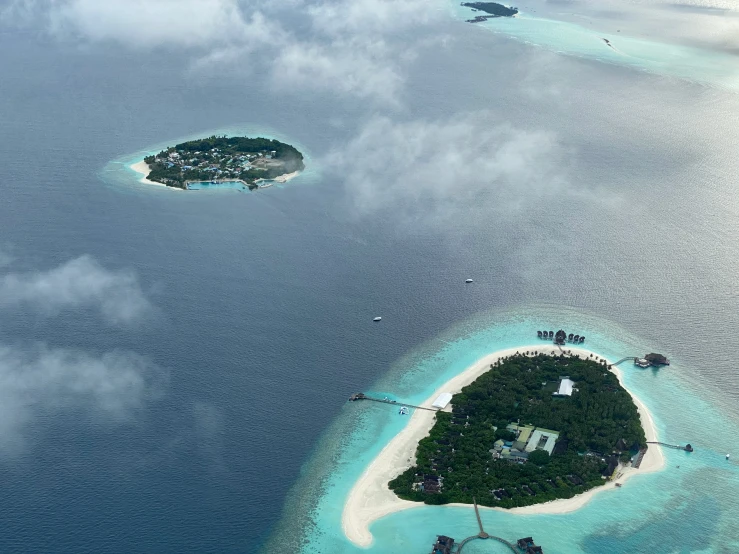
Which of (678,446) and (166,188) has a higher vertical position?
(166,188)

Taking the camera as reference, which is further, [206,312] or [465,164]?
[465,164]

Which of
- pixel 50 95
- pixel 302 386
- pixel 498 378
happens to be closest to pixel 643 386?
pixel 498 378

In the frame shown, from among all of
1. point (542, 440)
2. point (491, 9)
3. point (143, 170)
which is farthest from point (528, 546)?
point (491, 9)

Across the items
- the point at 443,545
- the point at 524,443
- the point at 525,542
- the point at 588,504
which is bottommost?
the point at 443,545

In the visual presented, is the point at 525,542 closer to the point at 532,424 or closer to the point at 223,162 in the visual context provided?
the point at 532,424

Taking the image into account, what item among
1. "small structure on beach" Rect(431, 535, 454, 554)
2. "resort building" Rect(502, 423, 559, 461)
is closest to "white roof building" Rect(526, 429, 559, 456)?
"resort building" Rect(502, 423, 559, 461)

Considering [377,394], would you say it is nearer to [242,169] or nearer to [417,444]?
[417,444]
